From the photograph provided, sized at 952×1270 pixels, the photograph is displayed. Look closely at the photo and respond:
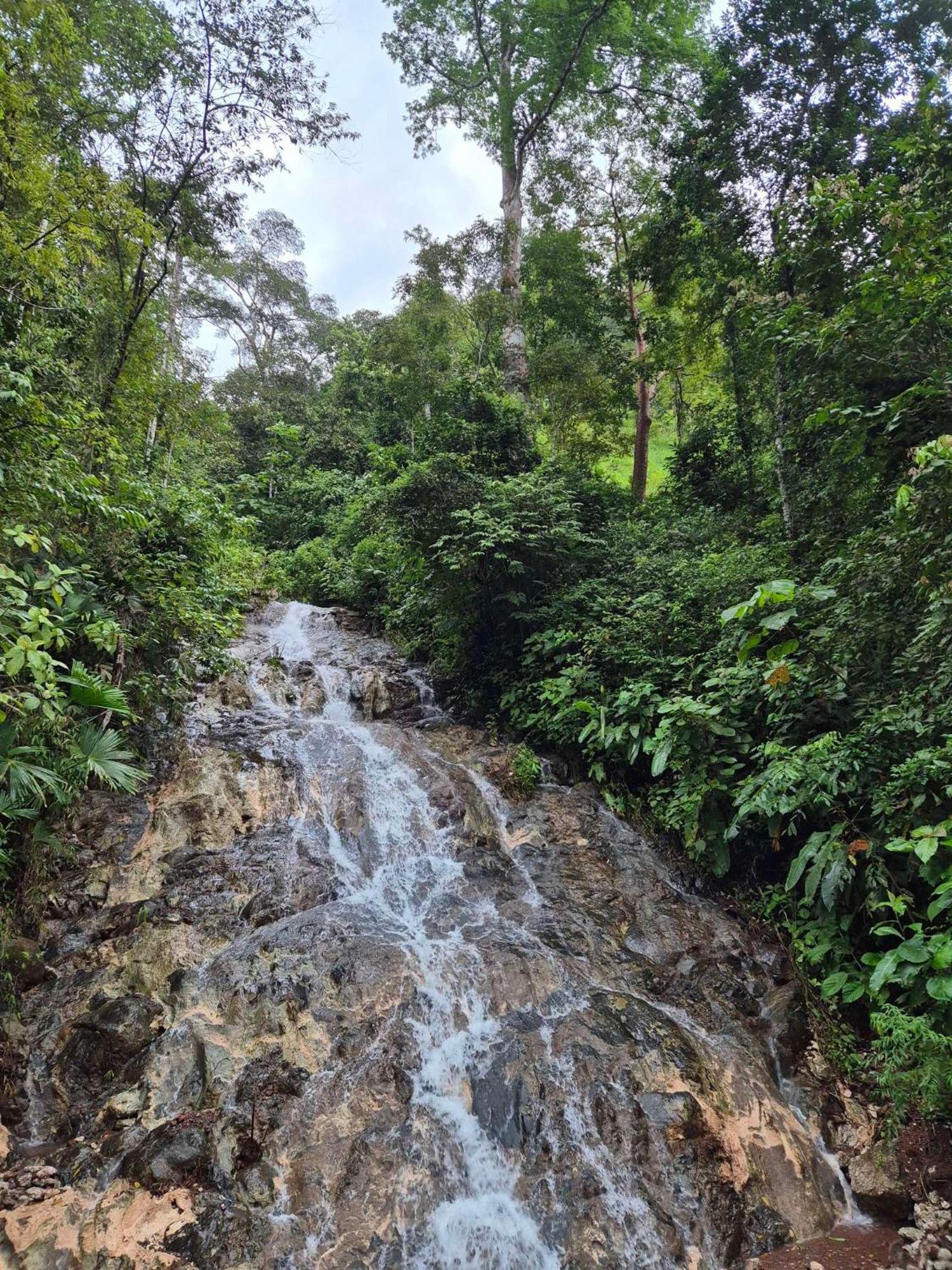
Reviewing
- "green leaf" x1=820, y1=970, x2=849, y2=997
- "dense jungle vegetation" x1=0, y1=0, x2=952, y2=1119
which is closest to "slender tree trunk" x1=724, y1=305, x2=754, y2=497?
"dense jungle vegetation" x1=0, y1=0, x2=952, y2=1119

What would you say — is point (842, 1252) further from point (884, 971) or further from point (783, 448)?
point (783, 448)

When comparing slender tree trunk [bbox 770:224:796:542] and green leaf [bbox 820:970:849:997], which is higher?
slender tree trunk [bbox 770:224:796:542]

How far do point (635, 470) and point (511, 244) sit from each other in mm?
6928

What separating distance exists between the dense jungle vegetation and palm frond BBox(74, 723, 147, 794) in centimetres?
3

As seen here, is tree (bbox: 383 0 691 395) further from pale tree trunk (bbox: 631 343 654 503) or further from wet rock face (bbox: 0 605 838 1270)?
wet rock face (bbox: 0 605 838 1270)

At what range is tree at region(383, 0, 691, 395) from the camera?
14.0 meters

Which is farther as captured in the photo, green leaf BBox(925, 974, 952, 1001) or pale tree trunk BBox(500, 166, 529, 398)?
pale tree trunk BBox(500, 166, 529, 398)

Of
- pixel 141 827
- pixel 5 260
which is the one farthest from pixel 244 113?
pixel 141 827

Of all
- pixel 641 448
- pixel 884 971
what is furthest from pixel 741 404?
pixel 884 971

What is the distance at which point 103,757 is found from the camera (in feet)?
15.4

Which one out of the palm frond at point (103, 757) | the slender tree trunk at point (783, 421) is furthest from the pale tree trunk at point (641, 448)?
the palm frond at point (103, 757)

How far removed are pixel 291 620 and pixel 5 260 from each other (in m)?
8.63

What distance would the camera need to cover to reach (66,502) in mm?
4922

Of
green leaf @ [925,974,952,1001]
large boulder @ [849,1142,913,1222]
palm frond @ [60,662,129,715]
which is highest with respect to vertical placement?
palm frond @ [60,662,129,715]
